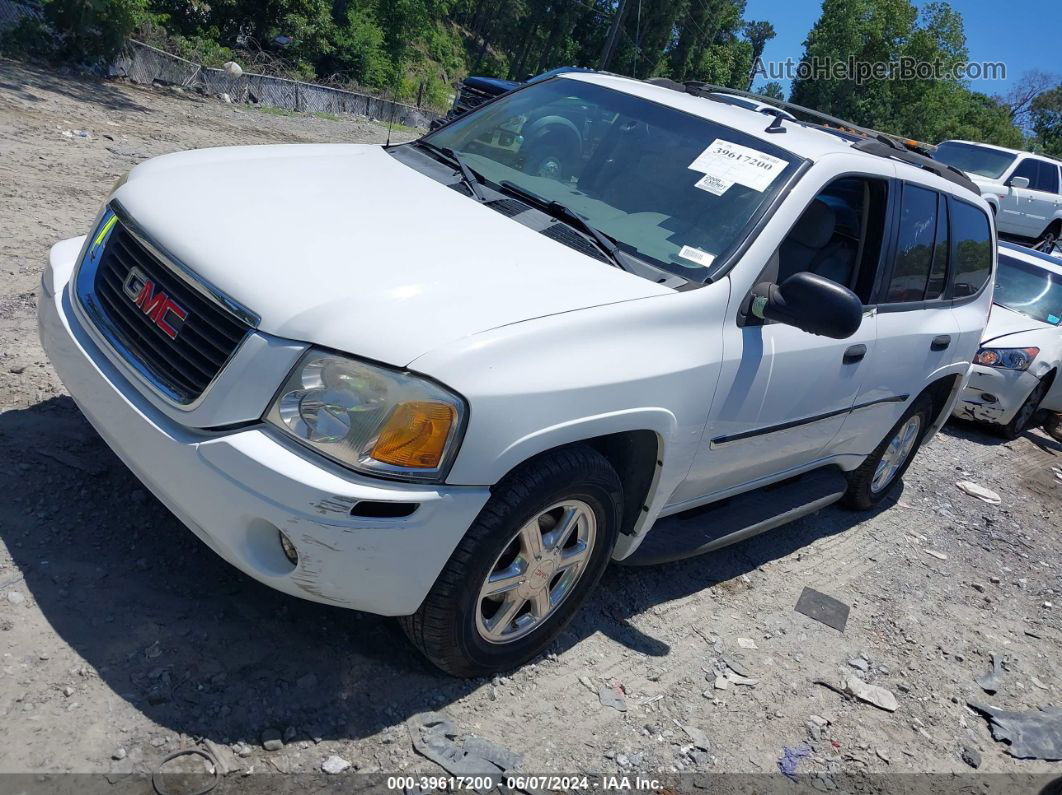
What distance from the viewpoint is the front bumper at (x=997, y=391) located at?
8.11 meters

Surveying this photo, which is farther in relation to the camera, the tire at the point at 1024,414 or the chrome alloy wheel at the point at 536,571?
the tire at the point at 1024,414

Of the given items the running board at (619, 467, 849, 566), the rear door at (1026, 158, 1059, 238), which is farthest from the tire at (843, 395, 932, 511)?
the rear door at (1026, 158, 1059, 238)

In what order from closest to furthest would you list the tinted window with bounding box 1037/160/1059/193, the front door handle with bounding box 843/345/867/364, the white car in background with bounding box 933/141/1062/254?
the front door handle with bounding box 843/345/867/364 < the white car in background with bounding box 933/141/1062/254 < the tinted window with bounding box 1037/160/1059/193

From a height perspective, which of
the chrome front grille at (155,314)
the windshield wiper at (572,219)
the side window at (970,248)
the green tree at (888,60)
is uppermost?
the green tree at (888,60)

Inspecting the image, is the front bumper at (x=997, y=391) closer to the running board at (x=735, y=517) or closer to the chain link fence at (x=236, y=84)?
the running board at (x=735, y=517)

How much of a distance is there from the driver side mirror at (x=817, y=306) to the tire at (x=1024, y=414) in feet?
20.1

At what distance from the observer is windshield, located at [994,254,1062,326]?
8953mm

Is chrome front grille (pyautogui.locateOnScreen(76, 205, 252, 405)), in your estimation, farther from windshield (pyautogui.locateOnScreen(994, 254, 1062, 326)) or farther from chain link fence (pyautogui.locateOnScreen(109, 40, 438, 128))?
chain link fence (pyautogui.locateOnScreen(109, 40, 438, 128))

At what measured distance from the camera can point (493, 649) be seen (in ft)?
9.92

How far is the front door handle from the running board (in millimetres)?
774

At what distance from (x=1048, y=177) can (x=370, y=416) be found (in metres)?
19.3

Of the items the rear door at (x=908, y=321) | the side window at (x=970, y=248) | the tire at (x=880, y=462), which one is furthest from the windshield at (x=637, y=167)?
the tire at (x=880, y=462)

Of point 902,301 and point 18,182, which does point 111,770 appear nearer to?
point 902,301

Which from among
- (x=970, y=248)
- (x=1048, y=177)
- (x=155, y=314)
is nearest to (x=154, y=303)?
(x=155, y=314)
